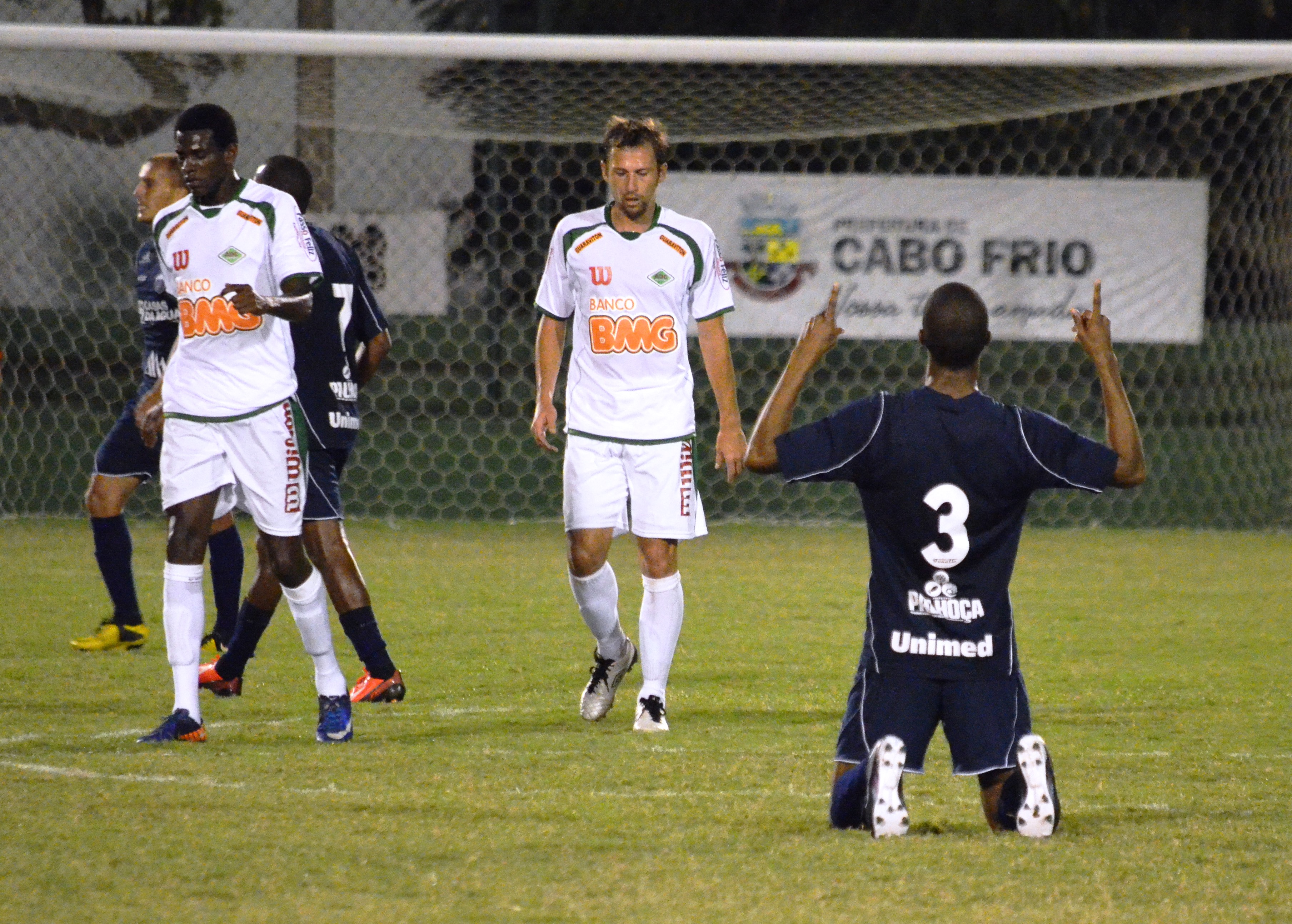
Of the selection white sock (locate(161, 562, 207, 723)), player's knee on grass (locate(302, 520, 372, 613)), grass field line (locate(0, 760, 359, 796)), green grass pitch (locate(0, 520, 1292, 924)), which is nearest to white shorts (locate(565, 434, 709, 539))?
green grass pitch (locate(0, 520, 1292, 924))

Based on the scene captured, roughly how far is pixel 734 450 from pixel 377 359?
1605 millimetres

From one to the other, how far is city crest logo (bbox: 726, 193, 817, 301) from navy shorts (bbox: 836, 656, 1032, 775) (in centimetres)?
834

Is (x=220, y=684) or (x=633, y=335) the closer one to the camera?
(x=633, y=335)

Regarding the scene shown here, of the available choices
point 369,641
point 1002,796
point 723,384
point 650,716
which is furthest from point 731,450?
point 1002,796

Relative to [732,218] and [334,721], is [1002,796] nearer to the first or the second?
[334,721]

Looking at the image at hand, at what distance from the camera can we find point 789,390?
13.5 ft

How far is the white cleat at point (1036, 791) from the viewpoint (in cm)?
412

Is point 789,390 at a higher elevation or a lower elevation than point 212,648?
higher

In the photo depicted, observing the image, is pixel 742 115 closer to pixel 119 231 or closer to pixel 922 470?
pixel 119 231

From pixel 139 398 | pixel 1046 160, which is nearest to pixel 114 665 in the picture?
pixel 139 398

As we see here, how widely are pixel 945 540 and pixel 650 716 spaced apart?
6.09 ft

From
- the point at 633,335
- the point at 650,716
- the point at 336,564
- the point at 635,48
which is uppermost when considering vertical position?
the point at 635,48

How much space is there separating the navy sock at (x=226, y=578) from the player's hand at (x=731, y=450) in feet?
7.57

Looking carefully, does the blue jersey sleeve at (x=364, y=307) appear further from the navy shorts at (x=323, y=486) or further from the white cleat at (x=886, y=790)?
the white cleat at (x=886, y=790)
